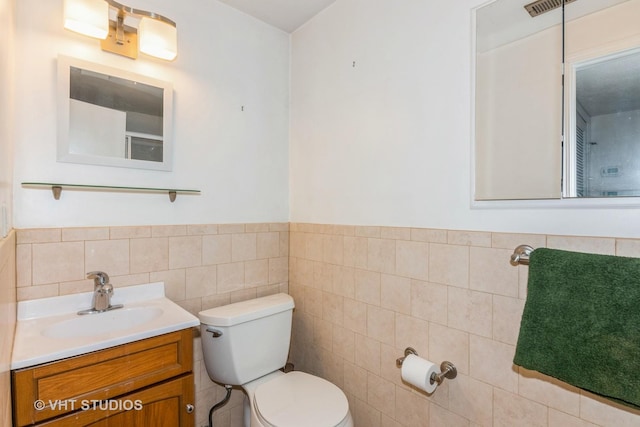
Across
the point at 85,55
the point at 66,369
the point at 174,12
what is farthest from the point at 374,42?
the point at 66,369

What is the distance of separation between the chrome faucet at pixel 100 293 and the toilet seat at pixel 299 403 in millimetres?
774

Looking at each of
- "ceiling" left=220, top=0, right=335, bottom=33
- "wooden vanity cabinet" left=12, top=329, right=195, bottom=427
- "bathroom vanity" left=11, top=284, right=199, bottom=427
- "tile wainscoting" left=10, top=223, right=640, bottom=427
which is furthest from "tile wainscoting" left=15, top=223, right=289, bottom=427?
"ceiling" left=220, top=0, right=335, bottom=33

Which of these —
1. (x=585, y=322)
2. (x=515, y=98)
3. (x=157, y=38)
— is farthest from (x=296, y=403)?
(x=157, y=38)

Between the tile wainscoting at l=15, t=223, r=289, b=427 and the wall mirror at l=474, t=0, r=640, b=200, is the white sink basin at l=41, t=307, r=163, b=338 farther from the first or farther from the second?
the wall mirror at l=474, t=0, r=640, b=200

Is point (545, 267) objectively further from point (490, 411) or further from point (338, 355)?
point (338, 355)

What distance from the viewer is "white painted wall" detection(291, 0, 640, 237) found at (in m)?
1.23

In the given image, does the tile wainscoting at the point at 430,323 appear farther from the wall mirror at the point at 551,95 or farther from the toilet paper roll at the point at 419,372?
the wall mirror at the point at 551,95

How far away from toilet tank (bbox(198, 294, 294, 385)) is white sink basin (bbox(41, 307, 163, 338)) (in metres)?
0.26

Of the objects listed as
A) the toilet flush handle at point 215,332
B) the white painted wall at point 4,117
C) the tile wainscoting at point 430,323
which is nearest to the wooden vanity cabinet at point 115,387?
the toilet flush handle at point 215,332

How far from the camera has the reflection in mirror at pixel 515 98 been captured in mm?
1188

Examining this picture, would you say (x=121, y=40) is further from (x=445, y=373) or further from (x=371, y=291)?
(x=445, y=373)

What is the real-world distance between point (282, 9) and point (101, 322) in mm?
1837

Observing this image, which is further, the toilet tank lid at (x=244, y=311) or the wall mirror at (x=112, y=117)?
the toilet tank lid at (x=244, y=311)

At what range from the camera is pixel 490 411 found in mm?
1188
